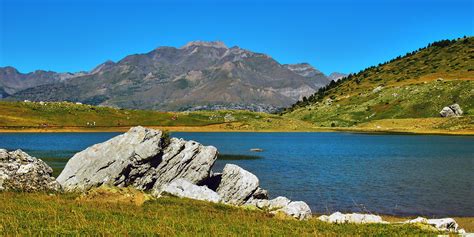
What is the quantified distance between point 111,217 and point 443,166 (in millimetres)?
75191

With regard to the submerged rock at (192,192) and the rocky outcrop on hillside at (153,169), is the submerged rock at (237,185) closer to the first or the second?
the rocky outcrop on hillside at (153,169)

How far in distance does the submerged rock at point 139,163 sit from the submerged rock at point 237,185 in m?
2.44

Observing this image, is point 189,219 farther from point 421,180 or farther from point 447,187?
point 421,180

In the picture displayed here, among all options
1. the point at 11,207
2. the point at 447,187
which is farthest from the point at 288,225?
the point at 447,187

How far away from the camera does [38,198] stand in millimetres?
31016

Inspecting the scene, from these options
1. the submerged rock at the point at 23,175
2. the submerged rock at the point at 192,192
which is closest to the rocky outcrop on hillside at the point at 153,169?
the submerged rock at the point at 192,192

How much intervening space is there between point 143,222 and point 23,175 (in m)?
18.5

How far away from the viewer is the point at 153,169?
47.0 meters

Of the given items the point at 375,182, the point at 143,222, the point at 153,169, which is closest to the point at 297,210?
the point at 143,222

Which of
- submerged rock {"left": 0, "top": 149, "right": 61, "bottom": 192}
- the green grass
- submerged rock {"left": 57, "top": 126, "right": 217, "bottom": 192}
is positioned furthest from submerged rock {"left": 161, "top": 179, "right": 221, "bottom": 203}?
submerged rock {"left": 0, "top": 149, "right": 61, "bottom": 192}

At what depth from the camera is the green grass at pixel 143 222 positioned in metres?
20.5

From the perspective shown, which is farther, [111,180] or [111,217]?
[111,180]

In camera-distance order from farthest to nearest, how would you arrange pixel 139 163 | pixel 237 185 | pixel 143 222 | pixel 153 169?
pixel 153 169 → pixel 237 185 → pixel 139 163 → pixel 143 222

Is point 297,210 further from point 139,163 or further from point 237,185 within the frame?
point 139,163
